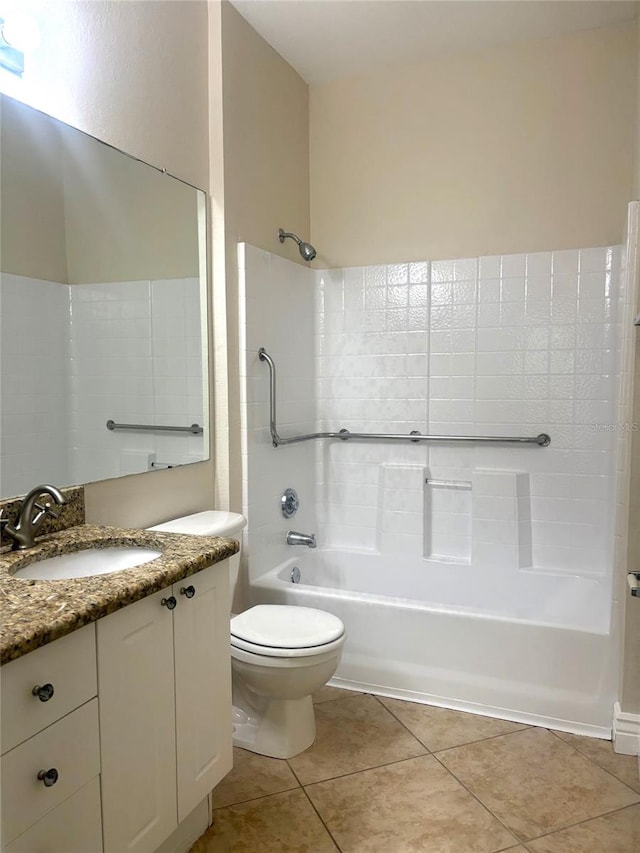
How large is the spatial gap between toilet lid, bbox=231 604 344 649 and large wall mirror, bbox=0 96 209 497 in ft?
2.02

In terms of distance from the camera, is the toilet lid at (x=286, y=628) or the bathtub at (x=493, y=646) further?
the bathtub at (x=493, y=646)

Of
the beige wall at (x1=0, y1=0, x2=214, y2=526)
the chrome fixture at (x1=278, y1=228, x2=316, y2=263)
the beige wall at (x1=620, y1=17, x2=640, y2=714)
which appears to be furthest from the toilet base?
the chrome fixture at (x1=278, y1=228, x2=316, y2=263)

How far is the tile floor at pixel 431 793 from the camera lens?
5.52 ft

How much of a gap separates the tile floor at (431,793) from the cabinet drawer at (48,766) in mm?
698

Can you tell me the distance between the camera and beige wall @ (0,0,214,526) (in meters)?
1.70

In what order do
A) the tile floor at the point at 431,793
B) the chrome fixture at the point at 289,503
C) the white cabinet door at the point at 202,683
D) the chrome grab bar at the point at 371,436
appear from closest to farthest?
the white cabinet door at the point at 202,683 < the tile floor at the point at 431,793 < the chrome grab bar at the point at 371,436 < the chrome fixture at the point at 289,503

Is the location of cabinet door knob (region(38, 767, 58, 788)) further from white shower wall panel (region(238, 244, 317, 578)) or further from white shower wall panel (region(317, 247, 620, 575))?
white shower wall panel (region(317, 247, 620, 575))

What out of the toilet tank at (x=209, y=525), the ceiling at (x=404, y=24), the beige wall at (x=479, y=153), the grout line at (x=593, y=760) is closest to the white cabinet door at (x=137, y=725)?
the toilet tank at (x=209, y=525)

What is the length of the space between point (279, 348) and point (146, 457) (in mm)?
950

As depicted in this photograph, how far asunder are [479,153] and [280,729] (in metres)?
2.54

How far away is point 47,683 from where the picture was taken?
1090 mm

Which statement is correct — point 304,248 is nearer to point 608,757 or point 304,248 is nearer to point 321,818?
point 321,818

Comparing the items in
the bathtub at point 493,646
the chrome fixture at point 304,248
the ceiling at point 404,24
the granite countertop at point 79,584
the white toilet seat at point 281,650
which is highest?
the ceiling at point 404,24

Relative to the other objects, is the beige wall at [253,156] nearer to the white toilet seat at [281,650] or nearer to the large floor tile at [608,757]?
the white toilet seat at [281,650]
